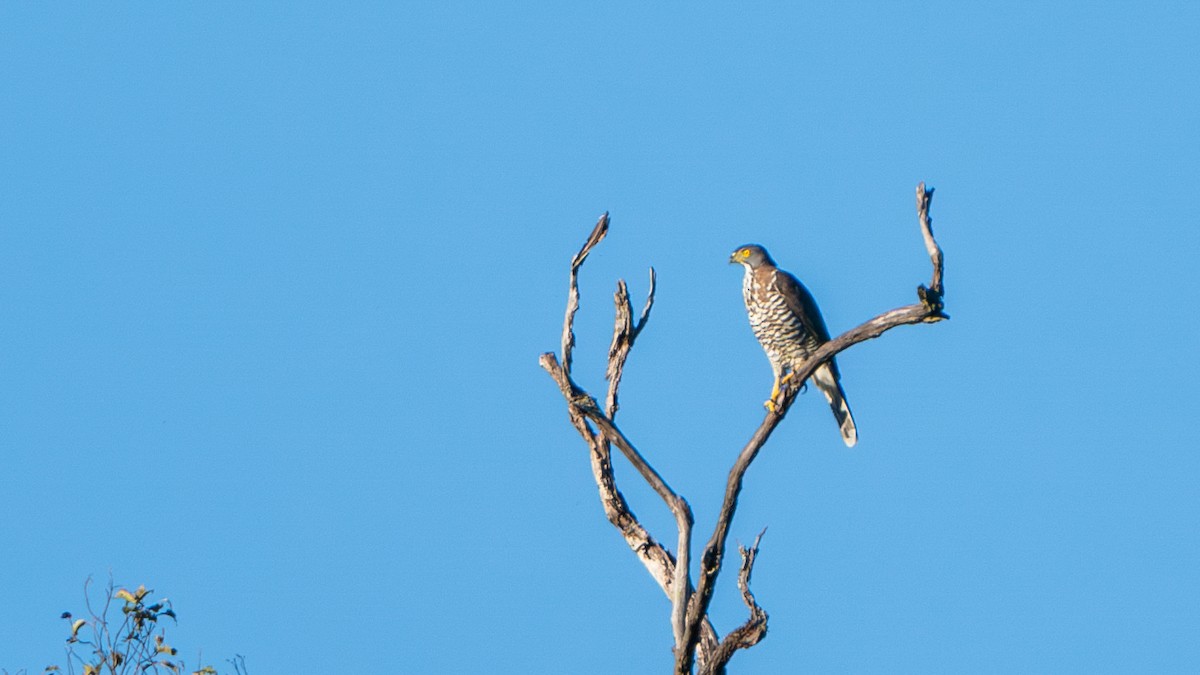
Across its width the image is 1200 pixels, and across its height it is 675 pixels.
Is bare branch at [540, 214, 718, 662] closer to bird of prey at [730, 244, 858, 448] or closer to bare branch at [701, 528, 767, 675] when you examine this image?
bare branch at [701, 528, 767, 675]

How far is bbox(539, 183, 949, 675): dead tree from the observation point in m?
7.16

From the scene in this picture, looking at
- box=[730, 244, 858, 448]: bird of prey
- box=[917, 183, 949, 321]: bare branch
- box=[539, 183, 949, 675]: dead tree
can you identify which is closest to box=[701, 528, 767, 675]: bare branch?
box=[539, 183, 949, 675]: dead tree

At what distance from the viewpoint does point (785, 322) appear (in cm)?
1021

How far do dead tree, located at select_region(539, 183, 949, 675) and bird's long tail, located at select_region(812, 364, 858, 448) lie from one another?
2798 millimetres

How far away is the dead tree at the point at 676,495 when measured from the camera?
716 centimetres

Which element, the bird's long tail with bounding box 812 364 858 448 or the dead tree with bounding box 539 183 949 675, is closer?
the dead tree with bounding box 539 183 949 675

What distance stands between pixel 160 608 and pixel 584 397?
7.11 feet

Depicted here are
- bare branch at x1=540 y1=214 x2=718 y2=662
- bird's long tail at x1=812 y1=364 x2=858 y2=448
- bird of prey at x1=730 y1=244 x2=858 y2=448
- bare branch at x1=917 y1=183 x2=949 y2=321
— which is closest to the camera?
bare branch at x1=917 y1=183 x2=949 y2=321

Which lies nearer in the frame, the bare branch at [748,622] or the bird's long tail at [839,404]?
the bare branch at [748,622]

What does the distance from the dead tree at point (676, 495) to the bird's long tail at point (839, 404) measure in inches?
110

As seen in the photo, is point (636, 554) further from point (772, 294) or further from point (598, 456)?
point (772, 294)

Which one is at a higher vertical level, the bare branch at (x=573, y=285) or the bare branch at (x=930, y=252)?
the bare branch at (x=573, y=285)

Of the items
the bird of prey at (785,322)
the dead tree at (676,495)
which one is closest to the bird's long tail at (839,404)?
the bird of prey at (785,322)

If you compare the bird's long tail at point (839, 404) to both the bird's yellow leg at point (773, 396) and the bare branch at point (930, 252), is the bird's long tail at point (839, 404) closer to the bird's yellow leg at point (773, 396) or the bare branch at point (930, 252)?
the bird's yellow leg at point (773, 396)
